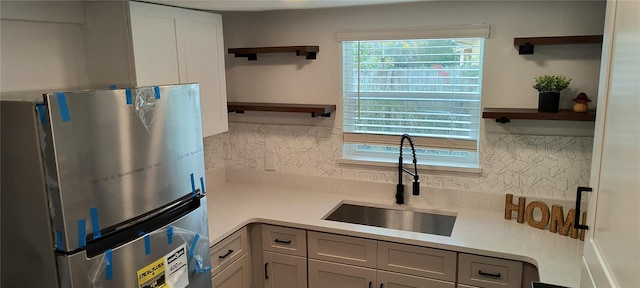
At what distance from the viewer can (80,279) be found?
145 cm

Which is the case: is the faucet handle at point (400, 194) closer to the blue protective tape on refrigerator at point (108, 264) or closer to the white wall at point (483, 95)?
the white wall at point (483, 95)

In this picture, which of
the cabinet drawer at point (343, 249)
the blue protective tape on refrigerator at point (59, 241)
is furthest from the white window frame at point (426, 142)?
the blue protective tape on refrigerator at point (59, 241)

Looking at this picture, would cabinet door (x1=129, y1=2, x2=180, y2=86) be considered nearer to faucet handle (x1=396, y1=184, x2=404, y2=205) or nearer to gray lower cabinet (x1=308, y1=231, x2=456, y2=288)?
gray lower cabinet (x1=308, y1=231, x2=456, y2=288)

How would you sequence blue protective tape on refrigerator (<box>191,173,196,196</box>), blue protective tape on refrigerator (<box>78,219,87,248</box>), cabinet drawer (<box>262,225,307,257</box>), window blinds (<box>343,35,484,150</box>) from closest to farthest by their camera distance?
blue protective tape on refrigerator (<box>78,219,87,248</box>)
blue protective tape on refrigerator (<box>191,173,196,196</box>)
cabinet drawer (<box>262,225,307,257</box>)
window blinds (<box>343,35,484,150</box>)

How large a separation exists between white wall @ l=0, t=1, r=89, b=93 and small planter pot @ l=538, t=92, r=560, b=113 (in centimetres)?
235

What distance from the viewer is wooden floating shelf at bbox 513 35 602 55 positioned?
225cm

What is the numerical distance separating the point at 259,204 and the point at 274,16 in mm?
1246

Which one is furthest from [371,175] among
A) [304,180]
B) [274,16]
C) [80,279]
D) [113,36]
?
[80,279]

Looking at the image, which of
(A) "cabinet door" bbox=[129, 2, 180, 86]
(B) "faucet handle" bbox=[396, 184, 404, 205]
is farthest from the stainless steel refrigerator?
(B) "faucet handle" bbox=[396, 184, 404, 205]

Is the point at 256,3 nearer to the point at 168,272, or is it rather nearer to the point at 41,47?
the point at 41,47

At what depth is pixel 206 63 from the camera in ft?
8.81

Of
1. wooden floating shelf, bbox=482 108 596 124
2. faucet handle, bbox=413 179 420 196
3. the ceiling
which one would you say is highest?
the ceiling

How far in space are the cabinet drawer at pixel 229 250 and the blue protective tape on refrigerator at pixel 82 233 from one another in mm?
941

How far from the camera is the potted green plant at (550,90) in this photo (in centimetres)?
232
